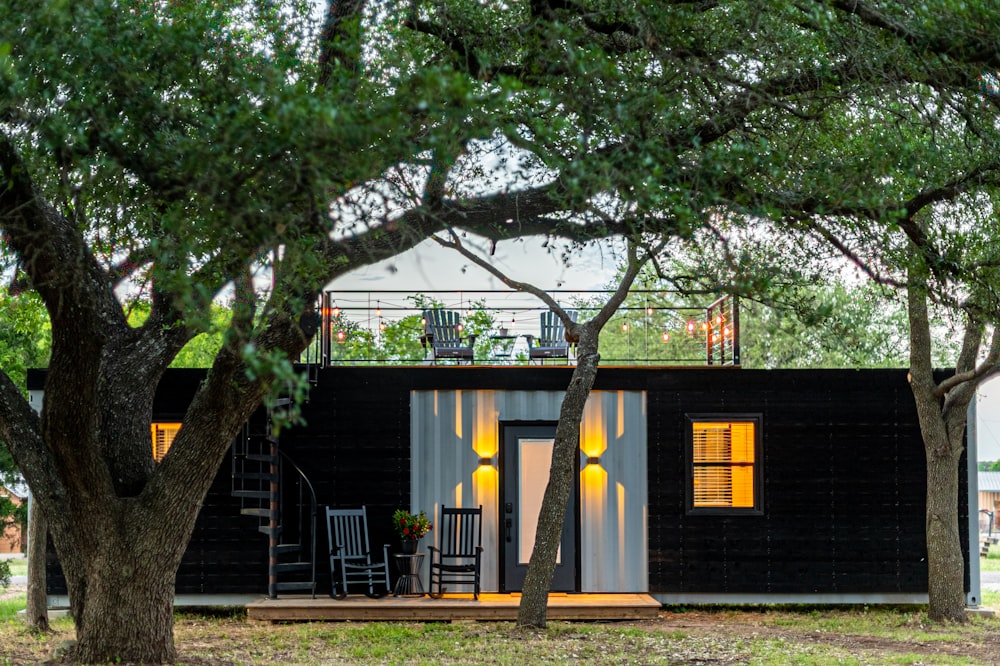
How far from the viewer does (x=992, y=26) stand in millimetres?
5164

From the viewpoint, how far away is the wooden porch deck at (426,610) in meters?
10.4

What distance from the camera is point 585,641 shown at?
915cm

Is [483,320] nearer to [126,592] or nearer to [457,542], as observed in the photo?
[457,542]

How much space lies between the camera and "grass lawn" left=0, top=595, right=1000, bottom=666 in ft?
27.3

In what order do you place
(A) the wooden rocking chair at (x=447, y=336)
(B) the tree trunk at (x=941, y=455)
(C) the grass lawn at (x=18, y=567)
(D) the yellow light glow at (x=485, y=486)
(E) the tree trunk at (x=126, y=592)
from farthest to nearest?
(C) the grass lawn at (x=18, y=567), (A) the wooden rocking chair at (x=447, y=336), (D) the yellow light glow at (x=485, y=486), (B) the tree trunk at (x=941, y=455), (E) the tree trunk at (x=126, y=592)

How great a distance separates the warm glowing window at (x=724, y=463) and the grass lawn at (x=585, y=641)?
4.00 ft

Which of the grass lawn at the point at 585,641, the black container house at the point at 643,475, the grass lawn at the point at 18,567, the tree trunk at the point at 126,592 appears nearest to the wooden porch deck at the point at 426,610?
the grass lawn at the point at 585,641

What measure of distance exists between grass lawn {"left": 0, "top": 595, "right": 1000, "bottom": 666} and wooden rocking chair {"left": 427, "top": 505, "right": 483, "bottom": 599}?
1228mm

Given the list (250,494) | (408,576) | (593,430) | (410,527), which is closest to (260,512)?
(250,494)

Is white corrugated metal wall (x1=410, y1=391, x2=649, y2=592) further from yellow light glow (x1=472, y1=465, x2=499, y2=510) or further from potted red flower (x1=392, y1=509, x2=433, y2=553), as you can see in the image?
potted red flower (x1=392, y1=509, x2=433, y2=553)

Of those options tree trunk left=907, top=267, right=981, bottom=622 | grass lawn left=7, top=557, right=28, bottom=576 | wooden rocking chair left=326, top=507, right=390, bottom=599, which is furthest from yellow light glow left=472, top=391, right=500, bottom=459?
grass lawn left=7, top=557, right=28, bottom=576

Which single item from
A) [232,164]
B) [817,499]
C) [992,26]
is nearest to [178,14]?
[232,164]

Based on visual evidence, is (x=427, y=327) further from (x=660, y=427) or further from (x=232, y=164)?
(x=232, y=164)

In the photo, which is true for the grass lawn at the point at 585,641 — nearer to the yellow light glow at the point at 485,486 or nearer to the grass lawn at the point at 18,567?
the yellow light glow at the point at 485,486
